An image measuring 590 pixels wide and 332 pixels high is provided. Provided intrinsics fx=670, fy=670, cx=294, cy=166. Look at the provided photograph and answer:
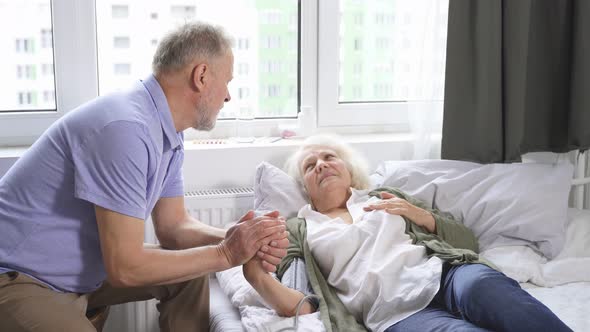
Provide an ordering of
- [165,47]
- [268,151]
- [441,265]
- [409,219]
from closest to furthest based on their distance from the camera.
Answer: [165,47] < [441,265] < [409,219] < [268,151]

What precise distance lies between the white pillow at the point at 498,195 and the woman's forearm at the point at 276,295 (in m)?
0.78

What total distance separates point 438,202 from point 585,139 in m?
0.84

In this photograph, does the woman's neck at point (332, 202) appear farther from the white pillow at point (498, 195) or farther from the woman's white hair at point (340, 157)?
the white pillow at point (498, 195)

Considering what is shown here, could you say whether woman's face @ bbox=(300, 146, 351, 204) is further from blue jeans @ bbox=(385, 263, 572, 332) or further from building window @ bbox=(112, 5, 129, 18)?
building window @ bbox=(112, 5, 129, 18)

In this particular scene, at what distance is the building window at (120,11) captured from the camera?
8.97 ft

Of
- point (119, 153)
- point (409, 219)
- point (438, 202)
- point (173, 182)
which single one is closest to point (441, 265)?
point (409, 219)

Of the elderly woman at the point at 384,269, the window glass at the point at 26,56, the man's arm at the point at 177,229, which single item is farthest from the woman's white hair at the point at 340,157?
the window glass at the point at 26,56

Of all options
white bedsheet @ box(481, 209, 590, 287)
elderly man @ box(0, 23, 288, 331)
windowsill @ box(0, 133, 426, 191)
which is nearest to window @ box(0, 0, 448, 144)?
windowsill @ box(0, 133, 426, 191)

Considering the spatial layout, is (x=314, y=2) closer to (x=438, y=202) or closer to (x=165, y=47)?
(x=438, y=202)

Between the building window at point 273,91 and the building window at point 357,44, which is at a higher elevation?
the building window at point 357,44

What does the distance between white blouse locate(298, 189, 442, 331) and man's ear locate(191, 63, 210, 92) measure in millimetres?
686

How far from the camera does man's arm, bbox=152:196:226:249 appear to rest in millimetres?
2051

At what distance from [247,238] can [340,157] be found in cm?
81

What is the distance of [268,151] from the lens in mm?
2717
